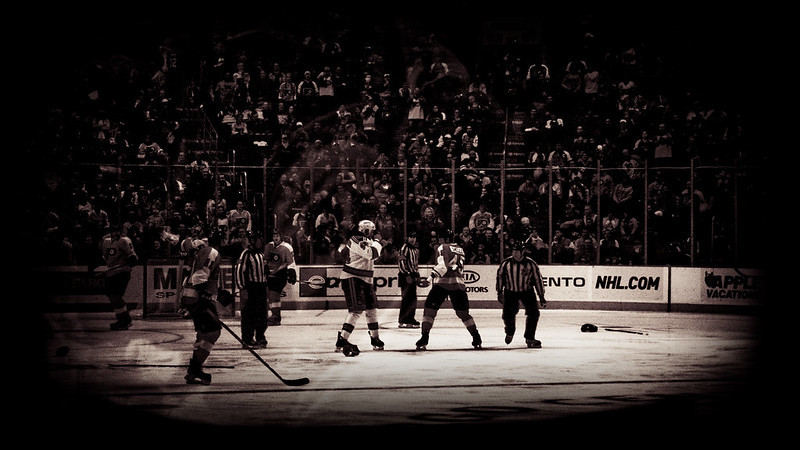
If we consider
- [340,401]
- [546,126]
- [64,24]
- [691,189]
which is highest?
[64,24]

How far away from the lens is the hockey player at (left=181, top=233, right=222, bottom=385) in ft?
42.2

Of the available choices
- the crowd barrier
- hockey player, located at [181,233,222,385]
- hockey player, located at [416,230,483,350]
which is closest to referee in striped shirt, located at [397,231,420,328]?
the crowd barrier

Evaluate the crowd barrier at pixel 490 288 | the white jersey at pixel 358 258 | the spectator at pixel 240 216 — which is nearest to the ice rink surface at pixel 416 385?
the white jersey at pixel 358 258

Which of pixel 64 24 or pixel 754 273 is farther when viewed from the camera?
pixel 64 24

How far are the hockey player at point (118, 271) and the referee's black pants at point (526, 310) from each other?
724 cm

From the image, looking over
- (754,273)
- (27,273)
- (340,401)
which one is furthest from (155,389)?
(754,273)

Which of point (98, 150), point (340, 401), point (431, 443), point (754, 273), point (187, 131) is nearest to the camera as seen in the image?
point (431, 443)

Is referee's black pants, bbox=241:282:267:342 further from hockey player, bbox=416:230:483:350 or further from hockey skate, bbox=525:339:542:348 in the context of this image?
hockey skate, bbox=525:339:542:348

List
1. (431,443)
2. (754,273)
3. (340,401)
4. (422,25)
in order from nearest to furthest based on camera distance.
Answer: (431,443)
(340,401)
(754,273)
(422,25)

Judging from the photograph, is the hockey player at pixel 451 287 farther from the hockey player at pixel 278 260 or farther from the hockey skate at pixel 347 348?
the hockey player at pixel 278 260

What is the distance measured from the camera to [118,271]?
65.7ft

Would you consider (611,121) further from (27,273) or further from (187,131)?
(27,273)

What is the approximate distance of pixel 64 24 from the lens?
91.3ft

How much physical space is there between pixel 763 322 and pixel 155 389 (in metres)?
14.1
